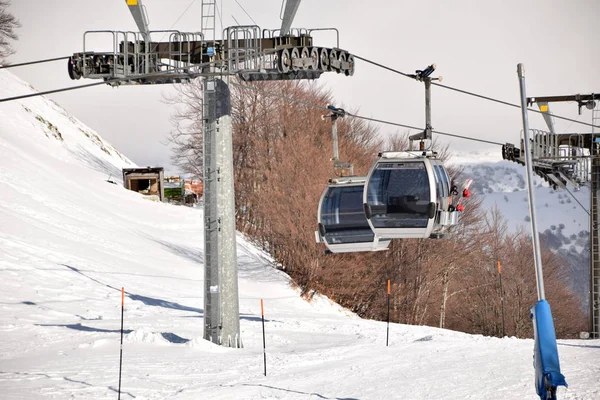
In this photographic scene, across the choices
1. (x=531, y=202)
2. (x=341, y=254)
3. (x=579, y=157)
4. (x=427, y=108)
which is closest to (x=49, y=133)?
(x=341, y=254)

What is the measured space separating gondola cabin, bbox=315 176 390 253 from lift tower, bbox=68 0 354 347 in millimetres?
2119

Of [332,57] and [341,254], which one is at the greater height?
[332,57]

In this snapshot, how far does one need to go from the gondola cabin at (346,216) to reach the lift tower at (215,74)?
6.95 ft

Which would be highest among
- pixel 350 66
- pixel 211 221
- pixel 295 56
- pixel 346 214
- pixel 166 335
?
pixel 295 56

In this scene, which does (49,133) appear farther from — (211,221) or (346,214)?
(346,214)

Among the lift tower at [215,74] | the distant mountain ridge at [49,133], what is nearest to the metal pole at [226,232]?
the lift tower at [215,74]

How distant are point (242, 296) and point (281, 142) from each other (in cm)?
1570

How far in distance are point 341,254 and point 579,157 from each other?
14840 millimetres

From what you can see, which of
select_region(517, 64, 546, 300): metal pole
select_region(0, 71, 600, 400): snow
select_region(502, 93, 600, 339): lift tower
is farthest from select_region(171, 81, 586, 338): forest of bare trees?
select_region(517, 64, 546, 300): metal pole

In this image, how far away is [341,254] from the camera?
38.0 m

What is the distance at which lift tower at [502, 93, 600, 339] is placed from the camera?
81.6 ft

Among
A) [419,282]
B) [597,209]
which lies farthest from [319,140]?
[597,209]

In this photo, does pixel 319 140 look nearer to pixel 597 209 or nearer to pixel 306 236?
pixel 306 236

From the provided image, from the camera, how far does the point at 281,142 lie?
47812mm
